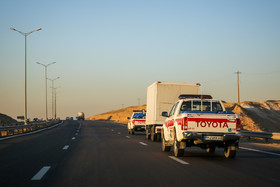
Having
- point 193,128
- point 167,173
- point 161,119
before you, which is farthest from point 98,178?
point 161,119

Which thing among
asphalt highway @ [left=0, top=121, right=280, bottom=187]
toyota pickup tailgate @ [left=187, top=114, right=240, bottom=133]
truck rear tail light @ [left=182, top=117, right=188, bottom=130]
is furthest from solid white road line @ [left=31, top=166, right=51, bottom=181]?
toyota pickup tailgate @ [left=187, top=114, right=240, bottom=133]

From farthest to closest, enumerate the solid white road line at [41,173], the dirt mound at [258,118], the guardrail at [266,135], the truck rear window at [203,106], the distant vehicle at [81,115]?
the distant vehicle at [81,115] → the dirt mound at [258,118] → the guardrail at [266,135] → the truck rear window at [203,106] → the solid white road line at [41,173]

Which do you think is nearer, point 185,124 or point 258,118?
point 185,124

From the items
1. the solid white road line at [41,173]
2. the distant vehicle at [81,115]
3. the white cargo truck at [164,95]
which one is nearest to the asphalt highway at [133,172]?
the solid white road line at [41,173]

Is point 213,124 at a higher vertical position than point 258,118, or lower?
higher

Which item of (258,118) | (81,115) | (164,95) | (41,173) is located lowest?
(81,115)

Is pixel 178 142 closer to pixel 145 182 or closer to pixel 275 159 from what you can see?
pixel 275 159

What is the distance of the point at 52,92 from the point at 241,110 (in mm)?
44313

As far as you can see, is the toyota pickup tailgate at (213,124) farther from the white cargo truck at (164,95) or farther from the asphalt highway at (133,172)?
the white cargo truck at (164,95)

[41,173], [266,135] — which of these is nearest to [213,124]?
[41,173]

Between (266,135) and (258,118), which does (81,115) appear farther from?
(266,135)

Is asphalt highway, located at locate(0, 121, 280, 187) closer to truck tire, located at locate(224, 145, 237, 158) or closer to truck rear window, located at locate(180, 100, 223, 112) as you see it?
truck tire, located at locate(224, 145, 237, 158)

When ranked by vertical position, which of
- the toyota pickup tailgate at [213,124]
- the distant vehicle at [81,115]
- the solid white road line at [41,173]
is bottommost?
the distant vehicle at [81,115]

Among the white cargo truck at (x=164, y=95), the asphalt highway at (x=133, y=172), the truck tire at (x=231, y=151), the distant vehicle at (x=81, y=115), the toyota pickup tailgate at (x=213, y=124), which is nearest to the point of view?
the asphalt highway at (x=133, y=172)
